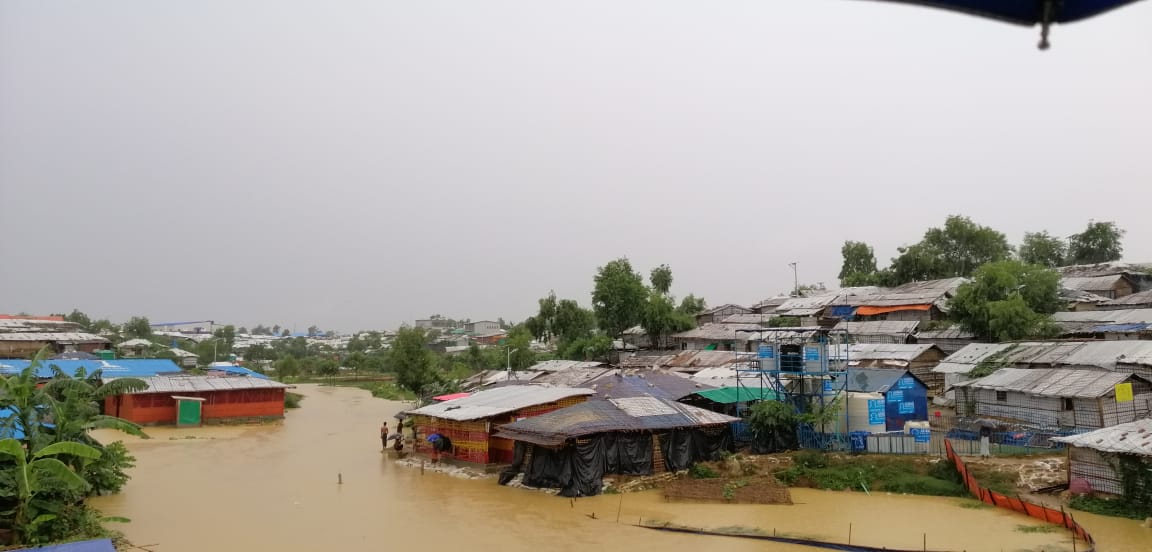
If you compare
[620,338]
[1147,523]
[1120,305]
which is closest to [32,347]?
[620,338]

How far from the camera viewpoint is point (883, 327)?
38.4 metres

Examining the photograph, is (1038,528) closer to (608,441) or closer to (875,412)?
(875,412)

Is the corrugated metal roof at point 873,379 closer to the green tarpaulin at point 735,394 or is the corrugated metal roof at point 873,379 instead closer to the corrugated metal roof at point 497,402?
the green tarpaulin at point 735,394

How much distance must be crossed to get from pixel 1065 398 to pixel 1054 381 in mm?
757

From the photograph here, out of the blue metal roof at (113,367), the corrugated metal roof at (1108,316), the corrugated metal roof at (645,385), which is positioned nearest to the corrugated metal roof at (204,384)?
the blue metal roof at (113,367)

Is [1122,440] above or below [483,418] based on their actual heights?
above

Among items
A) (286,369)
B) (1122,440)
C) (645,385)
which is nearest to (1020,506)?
(1122,440)

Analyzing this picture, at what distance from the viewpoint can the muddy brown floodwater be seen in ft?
44.6

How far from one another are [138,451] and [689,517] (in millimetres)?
→ 21619

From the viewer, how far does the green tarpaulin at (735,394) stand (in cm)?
2408

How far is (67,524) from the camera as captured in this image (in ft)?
42.2

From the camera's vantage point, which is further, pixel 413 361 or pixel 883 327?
pixel 413 361

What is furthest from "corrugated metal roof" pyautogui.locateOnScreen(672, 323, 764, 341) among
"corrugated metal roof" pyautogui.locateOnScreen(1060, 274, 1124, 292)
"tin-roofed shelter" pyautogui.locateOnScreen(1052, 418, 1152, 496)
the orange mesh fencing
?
"tin-roofed shelter" pyautogui.locateOnScreen(1052, 418, 1152, 496)

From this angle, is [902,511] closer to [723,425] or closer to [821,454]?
[821,454]
